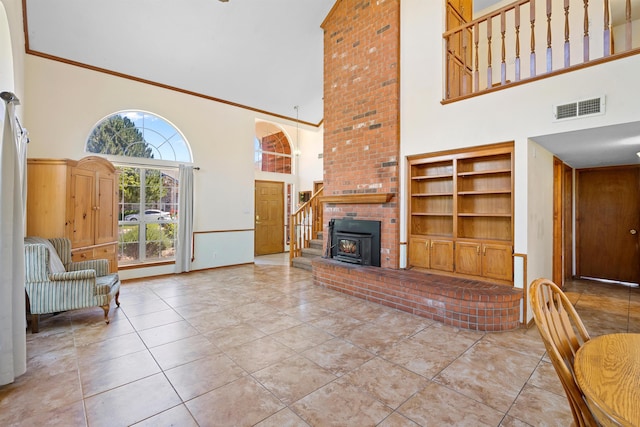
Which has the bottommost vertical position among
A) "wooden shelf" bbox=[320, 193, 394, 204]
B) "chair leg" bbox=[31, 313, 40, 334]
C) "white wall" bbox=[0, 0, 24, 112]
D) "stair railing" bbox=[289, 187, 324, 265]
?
"chair leg" bbox=[31, 313, 40, 334]

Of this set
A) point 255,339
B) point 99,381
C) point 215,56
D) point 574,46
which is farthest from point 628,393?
point 215,56

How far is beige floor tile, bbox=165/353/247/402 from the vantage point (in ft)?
6.93

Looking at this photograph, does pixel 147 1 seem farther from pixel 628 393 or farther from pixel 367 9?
pixel 628 393

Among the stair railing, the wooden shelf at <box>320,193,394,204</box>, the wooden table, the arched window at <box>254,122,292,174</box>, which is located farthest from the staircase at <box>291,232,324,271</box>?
the wooden table

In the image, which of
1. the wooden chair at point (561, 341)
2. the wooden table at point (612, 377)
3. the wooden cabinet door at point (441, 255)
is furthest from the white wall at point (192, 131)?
the wooden table at point (612, 377)

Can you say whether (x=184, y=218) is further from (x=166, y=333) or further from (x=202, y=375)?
(x=202, y=375)

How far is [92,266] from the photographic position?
3.86 meters

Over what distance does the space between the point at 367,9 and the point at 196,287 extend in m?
5.17

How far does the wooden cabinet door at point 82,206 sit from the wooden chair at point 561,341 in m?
5.10

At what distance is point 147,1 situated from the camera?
407 centimetres

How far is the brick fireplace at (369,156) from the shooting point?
367 centimetres

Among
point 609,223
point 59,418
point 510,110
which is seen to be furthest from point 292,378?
point 609,223

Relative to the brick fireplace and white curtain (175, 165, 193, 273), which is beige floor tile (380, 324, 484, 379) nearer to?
the brick fireplace

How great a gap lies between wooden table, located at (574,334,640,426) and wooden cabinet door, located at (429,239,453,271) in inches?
101
